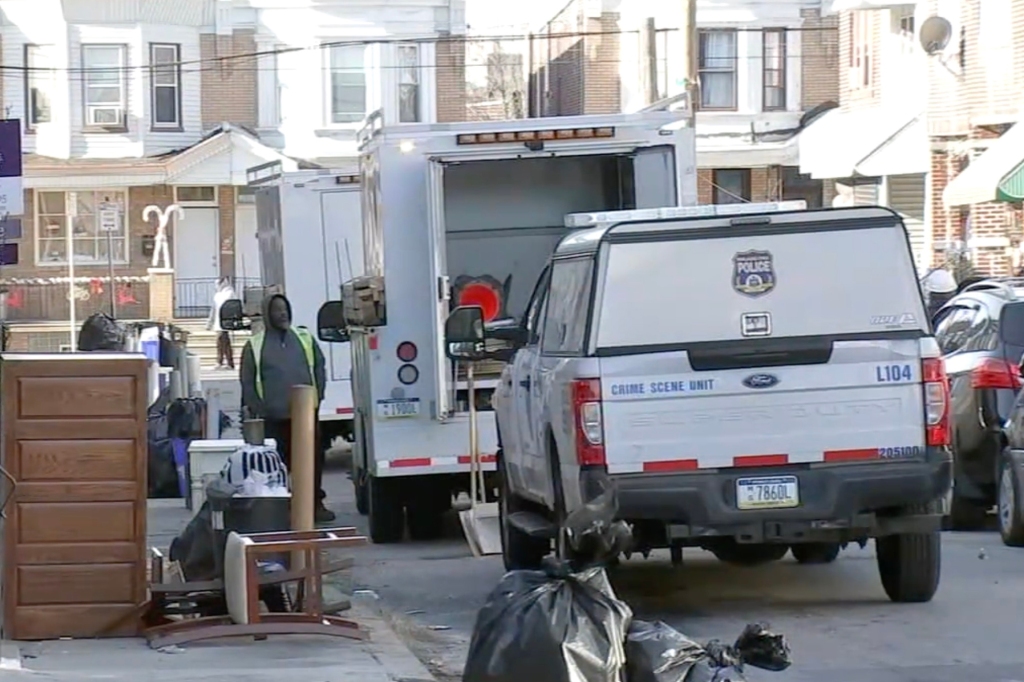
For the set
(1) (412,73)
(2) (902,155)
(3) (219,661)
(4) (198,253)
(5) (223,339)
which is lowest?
(3) (219,661)

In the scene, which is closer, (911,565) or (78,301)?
(911,565)

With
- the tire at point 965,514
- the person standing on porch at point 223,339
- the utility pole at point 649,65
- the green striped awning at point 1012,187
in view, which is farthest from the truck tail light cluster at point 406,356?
the person standing on porch at point 223,339

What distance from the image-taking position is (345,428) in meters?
19.6

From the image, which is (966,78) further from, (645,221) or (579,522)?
(579,522)

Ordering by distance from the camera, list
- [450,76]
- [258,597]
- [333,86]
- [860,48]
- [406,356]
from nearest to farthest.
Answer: [258,597], [406,356], [860,48], [333,86], [450,76]

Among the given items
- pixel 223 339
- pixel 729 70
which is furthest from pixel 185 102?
pixel 729 70

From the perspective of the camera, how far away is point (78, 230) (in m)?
45.3

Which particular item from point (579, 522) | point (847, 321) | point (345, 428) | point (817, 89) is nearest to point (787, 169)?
point (817, 89)

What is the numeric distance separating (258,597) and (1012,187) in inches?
654

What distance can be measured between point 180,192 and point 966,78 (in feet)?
70.1

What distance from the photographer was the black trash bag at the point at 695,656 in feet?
20.5

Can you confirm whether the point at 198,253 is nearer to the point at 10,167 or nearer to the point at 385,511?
the point at 385,511

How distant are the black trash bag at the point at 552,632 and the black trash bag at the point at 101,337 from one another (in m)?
14.8

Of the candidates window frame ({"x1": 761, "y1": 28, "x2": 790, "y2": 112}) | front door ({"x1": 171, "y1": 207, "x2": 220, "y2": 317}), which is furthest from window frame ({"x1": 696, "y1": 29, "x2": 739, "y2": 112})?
front door ({"x1": 171, "y1": 207, "x2": 220, "y2": 317})
